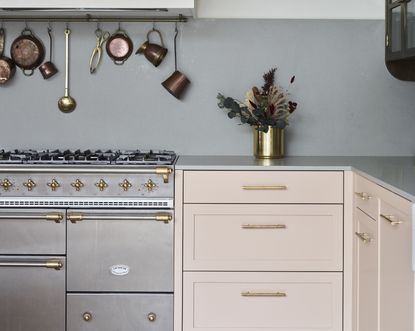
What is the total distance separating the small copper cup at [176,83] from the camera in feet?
11.2

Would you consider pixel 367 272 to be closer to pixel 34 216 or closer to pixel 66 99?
pixel 34 216

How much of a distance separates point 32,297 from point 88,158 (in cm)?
63

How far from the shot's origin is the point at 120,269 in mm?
2951

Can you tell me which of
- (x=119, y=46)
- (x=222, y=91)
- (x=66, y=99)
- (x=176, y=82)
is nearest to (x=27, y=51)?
(x=66, y=99)

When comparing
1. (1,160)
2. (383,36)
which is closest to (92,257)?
(1,160)

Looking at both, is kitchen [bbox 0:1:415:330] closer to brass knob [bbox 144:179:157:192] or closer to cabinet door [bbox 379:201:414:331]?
brass knob [bbox 144:179:157:192]

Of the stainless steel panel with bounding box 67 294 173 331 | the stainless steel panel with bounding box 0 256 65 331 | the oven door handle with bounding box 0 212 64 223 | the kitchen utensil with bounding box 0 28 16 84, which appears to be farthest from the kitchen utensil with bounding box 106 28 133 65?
the stainless steel panel with bounding box 67 294 173 331

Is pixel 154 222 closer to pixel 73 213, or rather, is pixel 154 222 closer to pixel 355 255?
pixel 73 213

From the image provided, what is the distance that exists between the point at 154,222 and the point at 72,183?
38cm

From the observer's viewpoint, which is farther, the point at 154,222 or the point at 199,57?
A: the point at 199,57

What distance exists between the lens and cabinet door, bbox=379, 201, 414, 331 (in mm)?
1987

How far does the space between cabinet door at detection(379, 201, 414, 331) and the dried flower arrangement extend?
98cm

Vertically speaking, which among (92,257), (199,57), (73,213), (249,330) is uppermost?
(199,57)

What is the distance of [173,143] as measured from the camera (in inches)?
137
